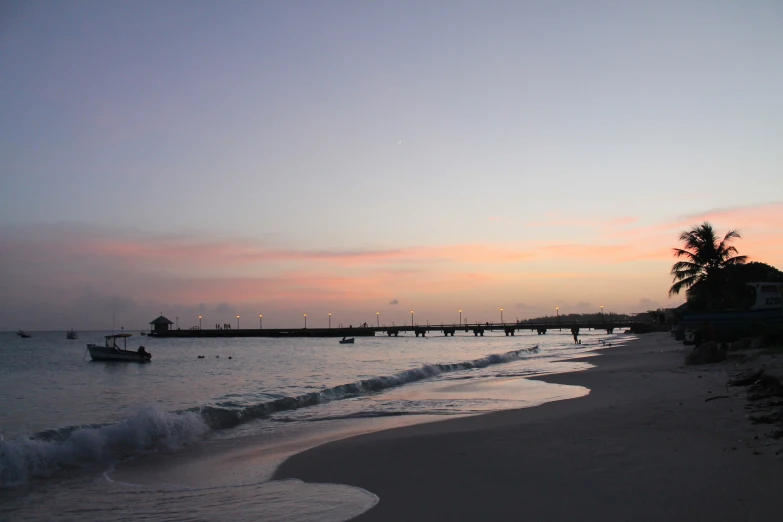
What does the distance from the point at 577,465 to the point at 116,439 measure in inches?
426

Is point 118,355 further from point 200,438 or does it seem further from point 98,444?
point 98,444

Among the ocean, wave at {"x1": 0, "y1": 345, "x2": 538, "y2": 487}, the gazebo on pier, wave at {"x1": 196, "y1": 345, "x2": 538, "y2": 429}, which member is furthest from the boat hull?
the gazebo on pier

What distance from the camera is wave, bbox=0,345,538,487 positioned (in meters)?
10.6

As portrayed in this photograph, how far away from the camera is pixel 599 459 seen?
8094 mm

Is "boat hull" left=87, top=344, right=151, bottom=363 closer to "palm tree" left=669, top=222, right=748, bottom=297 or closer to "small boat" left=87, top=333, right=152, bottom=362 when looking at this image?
"small boat" left=87, top=333, right=152, bottom=362

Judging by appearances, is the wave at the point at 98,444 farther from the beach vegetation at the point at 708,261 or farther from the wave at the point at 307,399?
the beach vegetation at the point at 708,261

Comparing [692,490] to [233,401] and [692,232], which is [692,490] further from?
[692,232]

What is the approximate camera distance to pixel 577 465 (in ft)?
25.9

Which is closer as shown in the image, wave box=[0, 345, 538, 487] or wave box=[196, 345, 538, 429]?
wave box=[0, 345, 538, 487]

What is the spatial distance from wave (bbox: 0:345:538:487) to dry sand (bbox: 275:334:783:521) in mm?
5013

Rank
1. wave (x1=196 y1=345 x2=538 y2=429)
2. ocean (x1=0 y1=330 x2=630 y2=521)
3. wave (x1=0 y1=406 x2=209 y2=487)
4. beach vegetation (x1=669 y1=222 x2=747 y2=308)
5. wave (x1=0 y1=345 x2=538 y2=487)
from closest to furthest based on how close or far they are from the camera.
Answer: ocean (x1=0 y1=330 x2=630 y2=521) → wave (x1=0 y1=406 x2=209 y2=487) → wave (x1=0 y1=345 x2=538 y2=487) → wave (x1=196 y1=345 x2=538 y2=429) → beach vegetation (x1=669 y1=222 x2=747 y2=308)

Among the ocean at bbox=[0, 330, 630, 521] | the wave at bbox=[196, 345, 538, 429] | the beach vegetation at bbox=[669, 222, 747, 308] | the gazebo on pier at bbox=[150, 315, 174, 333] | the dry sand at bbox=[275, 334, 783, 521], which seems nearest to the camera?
the dry sand at bbox=[275, 334, 783, 521]

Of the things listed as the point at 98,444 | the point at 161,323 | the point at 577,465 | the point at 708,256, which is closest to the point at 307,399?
the point at 98,444

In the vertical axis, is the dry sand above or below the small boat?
above
